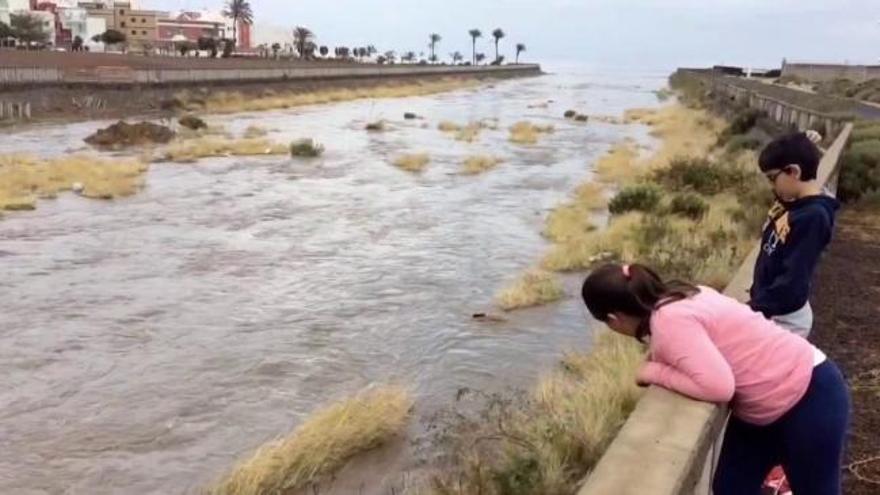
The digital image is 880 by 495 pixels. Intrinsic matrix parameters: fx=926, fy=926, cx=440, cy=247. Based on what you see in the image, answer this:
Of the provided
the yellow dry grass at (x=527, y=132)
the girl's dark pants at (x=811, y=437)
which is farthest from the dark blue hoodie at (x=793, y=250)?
the yellow dry grass at (x=527, y=132)

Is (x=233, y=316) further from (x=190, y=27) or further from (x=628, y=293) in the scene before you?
A: (x=190, y=27)

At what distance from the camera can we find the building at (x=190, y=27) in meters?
142

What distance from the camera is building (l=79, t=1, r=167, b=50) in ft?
441

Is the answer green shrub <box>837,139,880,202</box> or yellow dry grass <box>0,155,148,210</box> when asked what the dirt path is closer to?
green shrub <box>837,139,880,202</box>

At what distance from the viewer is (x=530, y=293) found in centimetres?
1323

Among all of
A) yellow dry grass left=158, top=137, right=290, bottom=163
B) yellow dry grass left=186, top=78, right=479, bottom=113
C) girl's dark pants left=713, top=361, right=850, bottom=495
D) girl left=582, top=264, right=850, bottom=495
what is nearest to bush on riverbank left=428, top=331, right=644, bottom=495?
girl's dark pants left=713, top=361, right=850, bottom=495

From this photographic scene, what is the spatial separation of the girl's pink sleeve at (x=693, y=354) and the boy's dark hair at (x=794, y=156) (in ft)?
3.90

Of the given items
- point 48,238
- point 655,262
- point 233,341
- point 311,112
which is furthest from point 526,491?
point 311,112

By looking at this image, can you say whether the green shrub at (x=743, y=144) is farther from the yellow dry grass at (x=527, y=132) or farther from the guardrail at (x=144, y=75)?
the guardrail at (x=144, y=75)

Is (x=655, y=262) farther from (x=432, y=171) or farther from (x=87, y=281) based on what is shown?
(x=432, y=171)

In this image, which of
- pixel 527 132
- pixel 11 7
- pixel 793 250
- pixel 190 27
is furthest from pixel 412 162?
pixel 190 27

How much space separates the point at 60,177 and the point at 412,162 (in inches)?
440

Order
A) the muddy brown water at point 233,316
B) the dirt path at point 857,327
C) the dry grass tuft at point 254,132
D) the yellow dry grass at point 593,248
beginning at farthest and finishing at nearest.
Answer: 1. the dry grass tuft at point 254,132
2. the yellow dry grass at point 593,248
3. the muddy brown water at point 233,316
4. the dirt path at point 857,327

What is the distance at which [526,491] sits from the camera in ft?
19.1
